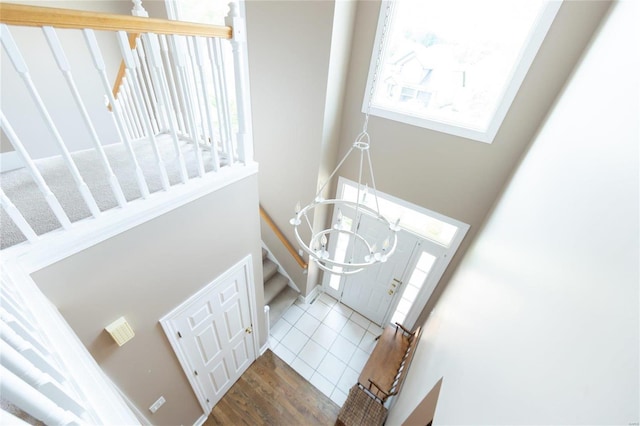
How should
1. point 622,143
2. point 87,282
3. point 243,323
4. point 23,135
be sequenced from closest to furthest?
point 622,143
point 87,282
point 23,135
point 243,323

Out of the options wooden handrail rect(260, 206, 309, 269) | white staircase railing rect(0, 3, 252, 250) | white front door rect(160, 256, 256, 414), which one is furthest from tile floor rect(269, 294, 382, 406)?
white staircase railing rect(0, 3, 252, 250)

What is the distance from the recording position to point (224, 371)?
3.12 m

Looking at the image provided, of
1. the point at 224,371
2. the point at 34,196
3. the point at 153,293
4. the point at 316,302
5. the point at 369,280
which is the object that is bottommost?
the point at 316,302

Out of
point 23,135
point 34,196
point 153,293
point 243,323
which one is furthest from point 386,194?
point 23,135

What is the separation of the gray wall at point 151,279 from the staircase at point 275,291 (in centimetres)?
175

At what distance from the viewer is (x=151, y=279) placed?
5.90 feet

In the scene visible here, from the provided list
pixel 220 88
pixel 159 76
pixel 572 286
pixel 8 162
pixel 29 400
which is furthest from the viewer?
pixel 8 162

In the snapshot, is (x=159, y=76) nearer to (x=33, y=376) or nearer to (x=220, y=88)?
(x=220, y=88)

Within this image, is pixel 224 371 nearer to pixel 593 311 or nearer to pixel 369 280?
pixel 369 280

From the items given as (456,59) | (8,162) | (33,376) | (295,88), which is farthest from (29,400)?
(456,59)

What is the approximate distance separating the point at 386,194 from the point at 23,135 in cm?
428

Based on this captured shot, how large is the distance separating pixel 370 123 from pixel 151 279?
2668mm

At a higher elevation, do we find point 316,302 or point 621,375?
point 621,375

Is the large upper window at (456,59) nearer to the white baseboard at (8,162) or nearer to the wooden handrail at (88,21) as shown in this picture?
the wooden handrail at (88,21)
